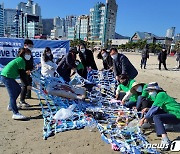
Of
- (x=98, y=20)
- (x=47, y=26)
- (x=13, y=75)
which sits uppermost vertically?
(x=47, y=26)

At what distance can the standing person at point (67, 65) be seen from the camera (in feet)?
19.0

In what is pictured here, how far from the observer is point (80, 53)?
6.94 m

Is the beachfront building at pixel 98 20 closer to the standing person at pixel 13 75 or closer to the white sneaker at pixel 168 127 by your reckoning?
the standing person at pixel 13 75

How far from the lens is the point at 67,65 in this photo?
5.89 m

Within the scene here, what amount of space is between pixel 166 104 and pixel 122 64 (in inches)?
80.6

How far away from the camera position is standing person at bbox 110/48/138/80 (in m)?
5.55

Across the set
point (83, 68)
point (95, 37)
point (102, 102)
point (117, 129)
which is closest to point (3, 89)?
point (83, 68)

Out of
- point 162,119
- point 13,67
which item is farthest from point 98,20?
point 162,119

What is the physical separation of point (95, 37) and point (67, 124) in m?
107

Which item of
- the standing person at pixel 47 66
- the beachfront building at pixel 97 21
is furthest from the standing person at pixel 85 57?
the beachfront building at pixel 97 21

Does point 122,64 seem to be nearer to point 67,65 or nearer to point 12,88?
point 67,65

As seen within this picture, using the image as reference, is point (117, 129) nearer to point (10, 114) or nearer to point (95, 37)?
point (10, 114)

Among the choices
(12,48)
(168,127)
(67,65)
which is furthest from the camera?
(12,48)

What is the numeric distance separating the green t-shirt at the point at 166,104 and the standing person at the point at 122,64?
6.21 feet
